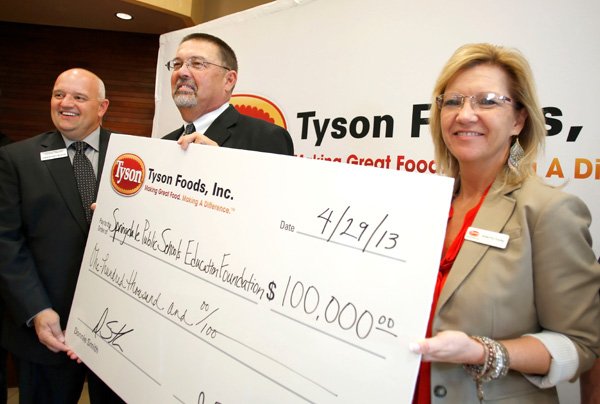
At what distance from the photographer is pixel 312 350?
35.9 inches

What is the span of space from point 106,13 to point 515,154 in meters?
3.96

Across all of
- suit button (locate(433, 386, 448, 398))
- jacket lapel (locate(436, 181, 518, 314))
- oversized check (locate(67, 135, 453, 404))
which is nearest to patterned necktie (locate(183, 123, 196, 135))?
oversized check (locate(67, 135, 453, 404))

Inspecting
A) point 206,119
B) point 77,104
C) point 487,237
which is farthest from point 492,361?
point 77,104

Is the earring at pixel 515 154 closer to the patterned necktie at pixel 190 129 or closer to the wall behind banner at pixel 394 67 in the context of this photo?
the wall behind banner at pixel 394 67

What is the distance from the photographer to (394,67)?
2.01m

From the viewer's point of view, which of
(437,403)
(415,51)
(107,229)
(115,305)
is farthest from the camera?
(415,51)

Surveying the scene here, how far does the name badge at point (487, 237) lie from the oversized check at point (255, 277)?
0.82 ft

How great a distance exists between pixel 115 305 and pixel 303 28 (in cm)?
189

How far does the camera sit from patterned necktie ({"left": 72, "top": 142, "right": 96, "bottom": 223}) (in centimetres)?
178

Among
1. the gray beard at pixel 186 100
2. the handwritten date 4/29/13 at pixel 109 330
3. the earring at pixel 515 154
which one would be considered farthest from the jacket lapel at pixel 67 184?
the earring at pixel 515 154

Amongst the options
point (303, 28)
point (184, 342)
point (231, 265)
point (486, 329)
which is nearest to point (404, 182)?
point (486, 329)

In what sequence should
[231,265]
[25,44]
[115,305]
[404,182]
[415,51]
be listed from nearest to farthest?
[404,182] → [231,265] → [115,305] → [415,51] → [25,44]

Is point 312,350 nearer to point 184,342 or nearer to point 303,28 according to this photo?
point 184,342

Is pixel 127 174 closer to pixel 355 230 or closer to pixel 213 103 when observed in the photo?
pixel 213 103
